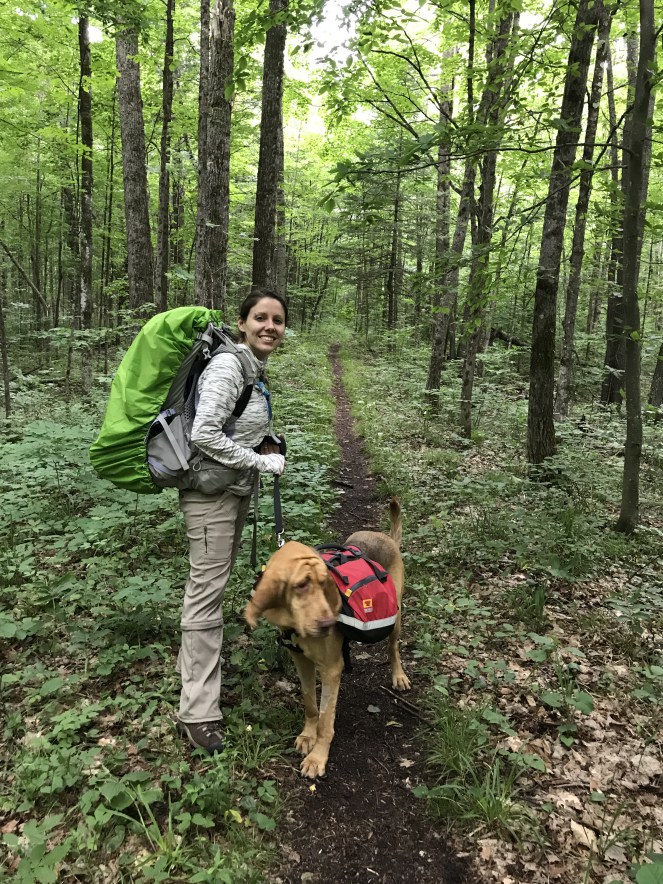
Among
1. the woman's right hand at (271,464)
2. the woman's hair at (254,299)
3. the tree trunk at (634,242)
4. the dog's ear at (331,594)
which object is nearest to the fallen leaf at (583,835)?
the dog's ear at (331,594)

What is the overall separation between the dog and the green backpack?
0.90 meters

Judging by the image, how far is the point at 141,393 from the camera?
308 centimetres

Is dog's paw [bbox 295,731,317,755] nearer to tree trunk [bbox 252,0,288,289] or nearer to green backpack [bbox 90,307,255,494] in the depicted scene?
green backpack [bbox 90,307,255,494]

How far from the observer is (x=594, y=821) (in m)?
2.77

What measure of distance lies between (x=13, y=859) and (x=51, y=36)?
44.8 ft

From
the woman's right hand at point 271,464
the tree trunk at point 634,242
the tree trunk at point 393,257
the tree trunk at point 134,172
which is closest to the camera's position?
the woman's right hand at point 271,464

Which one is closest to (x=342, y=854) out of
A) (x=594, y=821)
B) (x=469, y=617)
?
(x=594, y=821)

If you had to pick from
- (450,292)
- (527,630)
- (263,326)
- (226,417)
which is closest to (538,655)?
(527,630)

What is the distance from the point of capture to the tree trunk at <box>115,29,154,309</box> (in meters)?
11.1

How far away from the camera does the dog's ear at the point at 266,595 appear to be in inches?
106

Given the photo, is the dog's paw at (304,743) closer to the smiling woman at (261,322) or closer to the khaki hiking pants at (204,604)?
the khaki hiking pants at (204,604)

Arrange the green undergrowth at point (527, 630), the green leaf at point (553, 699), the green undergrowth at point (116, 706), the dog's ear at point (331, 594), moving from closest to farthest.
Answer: the green undergrowth at point (116, 706), the dog's ear at point (331, 594), the green undergrowth at point (527, 630), the green leaf at point (553, 699)

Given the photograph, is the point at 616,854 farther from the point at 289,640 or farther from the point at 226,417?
the point at 226,417

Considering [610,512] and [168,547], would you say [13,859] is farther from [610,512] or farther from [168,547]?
[610,512]
